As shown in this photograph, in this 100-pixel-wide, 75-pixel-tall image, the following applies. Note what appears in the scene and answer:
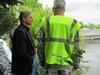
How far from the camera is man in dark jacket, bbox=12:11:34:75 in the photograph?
708 centimetres

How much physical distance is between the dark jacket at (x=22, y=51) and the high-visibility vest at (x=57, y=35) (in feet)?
0.91

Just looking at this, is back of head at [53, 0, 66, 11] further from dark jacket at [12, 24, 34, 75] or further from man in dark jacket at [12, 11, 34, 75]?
dark jacket at [12, 24, 34, 75]

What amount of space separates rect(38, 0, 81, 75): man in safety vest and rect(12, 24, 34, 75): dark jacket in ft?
0.76

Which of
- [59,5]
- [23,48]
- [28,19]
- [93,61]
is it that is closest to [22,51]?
[23,48]

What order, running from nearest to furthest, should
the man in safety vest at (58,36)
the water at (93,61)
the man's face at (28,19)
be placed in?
the man in safety vest at (58,36) < the man's face at (28,19) < the water at (93,61)

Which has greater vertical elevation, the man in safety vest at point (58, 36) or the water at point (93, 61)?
the man in safety vest at point (58, 36)

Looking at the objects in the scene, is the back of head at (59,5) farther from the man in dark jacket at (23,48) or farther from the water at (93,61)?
the water at (93,61)

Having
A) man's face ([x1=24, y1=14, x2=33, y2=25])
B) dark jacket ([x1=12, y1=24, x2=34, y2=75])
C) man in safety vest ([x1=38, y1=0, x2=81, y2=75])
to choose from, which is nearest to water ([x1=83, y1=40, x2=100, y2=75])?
man in safety vest ([x1=38, y1=0, x2=81, y2=75])

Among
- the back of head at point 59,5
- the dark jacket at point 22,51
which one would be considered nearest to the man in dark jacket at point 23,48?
the dark jacket at point 22,51

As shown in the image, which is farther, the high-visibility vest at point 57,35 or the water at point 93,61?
the water at point 93,61

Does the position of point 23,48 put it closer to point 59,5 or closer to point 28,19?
point 28,19

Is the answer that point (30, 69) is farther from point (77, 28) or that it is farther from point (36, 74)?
point (77, 28)

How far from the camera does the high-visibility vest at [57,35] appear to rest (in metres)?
7.03

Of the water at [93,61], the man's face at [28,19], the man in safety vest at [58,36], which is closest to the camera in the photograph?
the man in safety vest at [58,36]
